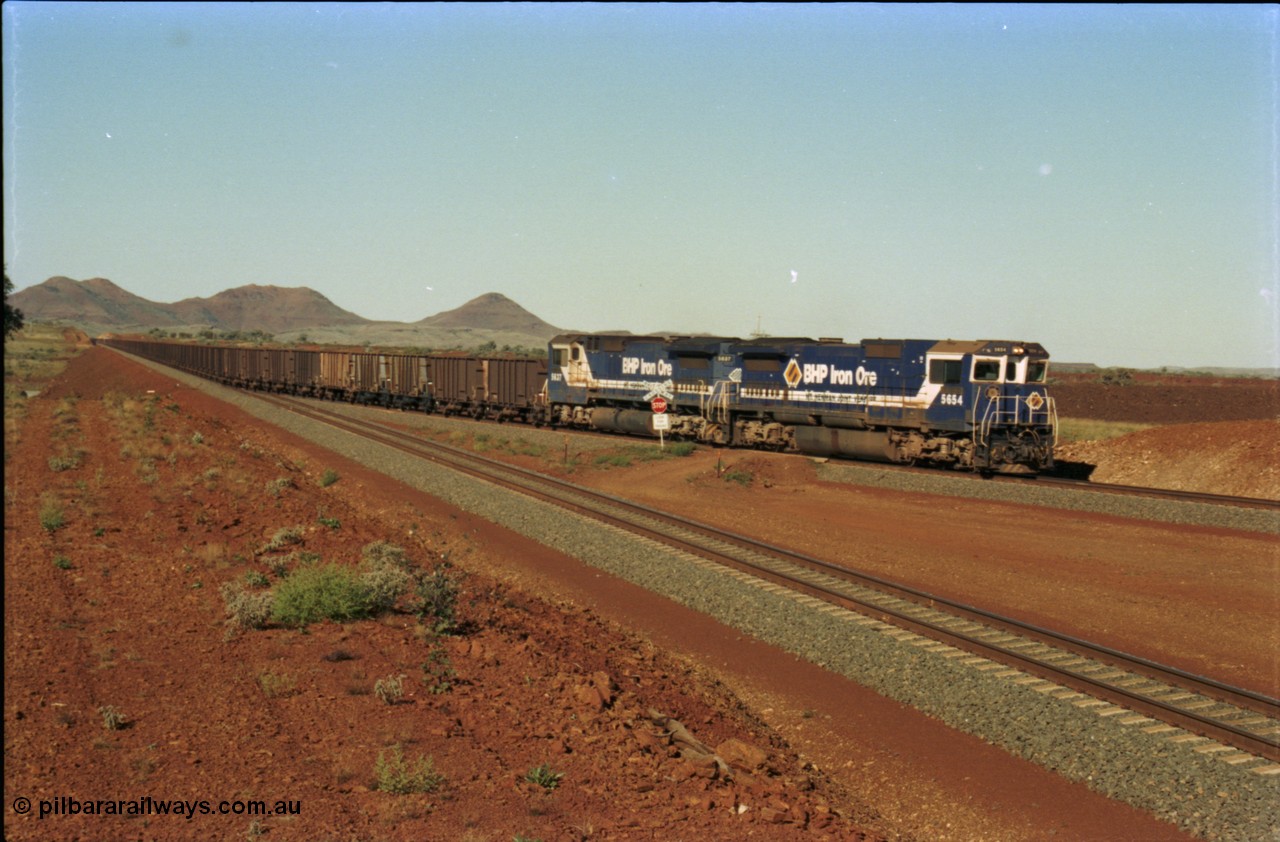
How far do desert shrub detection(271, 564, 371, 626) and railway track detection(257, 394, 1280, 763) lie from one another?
698cm

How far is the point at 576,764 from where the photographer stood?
874cm

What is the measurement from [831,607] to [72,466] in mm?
21552

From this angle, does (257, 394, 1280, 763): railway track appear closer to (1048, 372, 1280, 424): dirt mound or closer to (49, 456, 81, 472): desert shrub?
(49, 456, 81, 472): desert shrub

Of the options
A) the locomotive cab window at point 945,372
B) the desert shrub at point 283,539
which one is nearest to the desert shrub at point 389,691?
the desert shrub at point 283,539

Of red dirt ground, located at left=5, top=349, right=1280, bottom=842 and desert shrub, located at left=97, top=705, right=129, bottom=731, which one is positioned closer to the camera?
red dirt ground, located at left=5, top=349, right=1280, bottom=842

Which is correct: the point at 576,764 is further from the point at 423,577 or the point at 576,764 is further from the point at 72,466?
the point at 72,466

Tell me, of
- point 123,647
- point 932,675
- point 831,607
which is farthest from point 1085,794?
point 123,647

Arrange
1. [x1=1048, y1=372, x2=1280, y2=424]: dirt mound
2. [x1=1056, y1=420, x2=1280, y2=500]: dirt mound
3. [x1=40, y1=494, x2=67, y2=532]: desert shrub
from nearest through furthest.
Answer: [x1=40, y1=494, x2=67, y2=532]: desert shrub < [x1=1056, y1=420, x2=1280, y2=500]: dirt mound < [x1=1048, y1=372, x2=1280, y2=424]: dirt mound

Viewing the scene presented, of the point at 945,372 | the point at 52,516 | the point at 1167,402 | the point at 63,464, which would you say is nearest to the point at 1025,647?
the point at 945,372

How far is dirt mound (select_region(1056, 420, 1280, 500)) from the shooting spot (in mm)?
28547

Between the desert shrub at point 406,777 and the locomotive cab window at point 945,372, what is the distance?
2314cm

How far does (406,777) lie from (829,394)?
25665mm

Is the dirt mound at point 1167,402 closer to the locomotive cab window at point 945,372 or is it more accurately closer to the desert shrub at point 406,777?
the locomotive cab window at point 945,372

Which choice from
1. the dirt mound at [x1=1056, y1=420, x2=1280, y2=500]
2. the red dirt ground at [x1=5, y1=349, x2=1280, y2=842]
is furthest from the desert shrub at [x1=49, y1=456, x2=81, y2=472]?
the dirt mound at [x1=1056, y1=420, x2=1280, y2=500]
